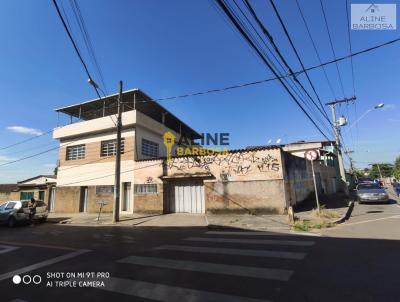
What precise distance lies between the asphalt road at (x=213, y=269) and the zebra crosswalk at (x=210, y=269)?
2 cm

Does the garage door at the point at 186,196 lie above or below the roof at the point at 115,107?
below

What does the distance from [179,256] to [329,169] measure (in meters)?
28.4

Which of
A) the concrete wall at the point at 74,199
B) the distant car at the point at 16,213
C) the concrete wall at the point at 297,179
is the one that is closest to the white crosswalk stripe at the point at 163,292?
the concrete wall at the point at 297,179

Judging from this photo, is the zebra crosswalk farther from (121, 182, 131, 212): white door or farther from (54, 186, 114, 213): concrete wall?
(54, 186, 114, 213): concrete wall

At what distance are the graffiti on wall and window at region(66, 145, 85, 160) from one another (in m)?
9.24

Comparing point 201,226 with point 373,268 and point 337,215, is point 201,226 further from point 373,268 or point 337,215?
point 373,268

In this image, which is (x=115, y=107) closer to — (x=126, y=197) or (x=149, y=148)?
(x=149, y=148)

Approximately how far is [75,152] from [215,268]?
19.6m

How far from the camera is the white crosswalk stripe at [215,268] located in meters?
4.82

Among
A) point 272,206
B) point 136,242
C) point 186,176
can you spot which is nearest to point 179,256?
point 136,242

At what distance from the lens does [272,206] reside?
13648mm

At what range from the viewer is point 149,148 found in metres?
20.3

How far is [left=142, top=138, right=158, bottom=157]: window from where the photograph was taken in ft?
64.3

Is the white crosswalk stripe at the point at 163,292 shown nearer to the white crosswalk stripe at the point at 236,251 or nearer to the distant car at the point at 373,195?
the white crosswalk stripe at the point at 236,251
